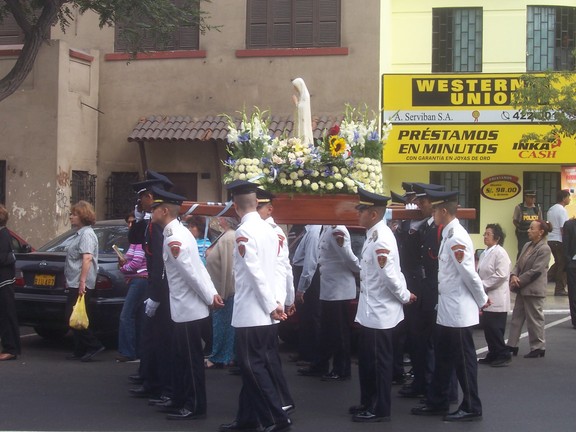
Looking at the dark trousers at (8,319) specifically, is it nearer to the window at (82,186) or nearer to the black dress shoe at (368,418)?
the black dress shoe at (368,418)

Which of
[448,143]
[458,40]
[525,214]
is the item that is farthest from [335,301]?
[458,40]

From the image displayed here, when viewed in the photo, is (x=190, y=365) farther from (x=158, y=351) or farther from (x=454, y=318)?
(x=454, y=318)

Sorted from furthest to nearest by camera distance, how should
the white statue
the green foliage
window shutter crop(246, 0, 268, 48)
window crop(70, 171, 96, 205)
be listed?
window shutter crop(246, 0, 268, 48)
window crop(70, 171, 96, 205)
the green foliage
the white statue

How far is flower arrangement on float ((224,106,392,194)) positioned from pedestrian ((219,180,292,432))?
106 cm

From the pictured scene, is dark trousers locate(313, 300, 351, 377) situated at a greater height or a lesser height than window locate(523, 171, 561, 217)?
lesser

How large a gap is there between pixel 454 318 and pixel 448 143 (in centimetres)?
1183

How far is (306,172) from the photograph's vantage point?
8836 millimetres

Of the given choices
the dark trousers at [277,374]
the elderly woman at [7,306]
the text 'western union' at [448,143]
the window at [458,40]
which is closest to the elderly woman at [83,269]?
the elderly woman at [7,306]

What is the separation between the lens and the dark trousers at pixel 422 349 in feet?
30.0

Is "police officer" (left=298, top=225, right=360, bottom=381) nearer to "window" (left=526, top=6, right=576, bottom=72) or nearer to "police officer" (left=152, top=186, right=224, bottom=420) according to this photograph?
"police officer" (left=152, top=186, right=224, bottom=420)

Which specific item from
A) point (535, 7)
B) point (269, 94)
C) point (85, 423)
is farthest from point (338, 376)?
point (535, 7)

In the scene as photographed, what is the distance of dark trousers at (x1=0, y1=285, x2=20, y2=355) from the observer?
35.7 ft

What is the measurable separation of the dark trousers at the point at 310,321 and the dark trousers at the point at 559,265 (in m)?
8.42

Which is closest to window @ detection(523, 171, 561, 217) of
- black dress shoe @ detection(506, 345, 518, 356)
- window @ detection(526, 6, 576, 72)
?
window @ detection(526, 6, 576, 72)
